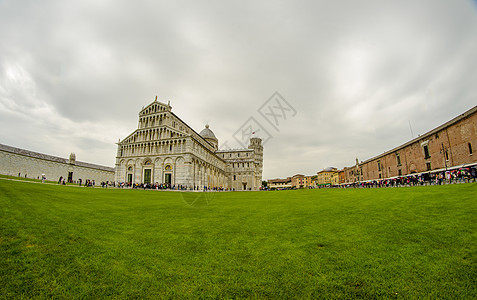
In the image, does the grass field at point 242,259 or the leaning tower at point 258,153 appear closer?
the grass field at point 242,259

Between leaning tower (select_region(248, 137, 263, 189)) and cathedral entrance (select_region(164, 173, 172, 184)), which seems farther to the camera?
leaning tower (select_region(248, 137, 263, 189))

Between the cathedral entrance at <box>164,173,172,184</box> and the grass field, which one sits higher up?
the cathedral entrance at <box>164,173,172,184</box>

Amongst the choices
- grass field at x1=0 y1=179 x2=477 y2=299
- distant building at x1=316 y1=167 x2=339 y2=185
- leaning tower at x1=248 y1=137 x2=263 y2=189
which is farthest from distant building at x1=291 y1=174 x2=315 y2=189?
grass field at x1=0 y1=179 x2=477 y2=299

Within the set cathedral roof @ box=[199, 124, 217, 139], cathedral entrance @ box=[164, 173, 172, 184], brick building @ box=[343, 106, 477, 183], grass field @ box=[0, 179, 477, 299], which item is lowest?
grass field @ box=[0, 179, 477, 299]

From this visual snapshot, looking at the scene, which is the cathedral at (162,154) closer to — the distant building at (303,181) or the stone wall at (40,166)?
the stone wall at (40,166)

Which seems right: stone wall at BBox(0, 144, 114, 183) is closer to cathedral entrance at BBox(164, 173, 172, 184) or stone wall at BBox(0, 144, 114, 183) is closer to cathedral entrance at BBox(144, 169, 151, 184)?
cathedral entrance at BBox(144, 169, 151, 184)

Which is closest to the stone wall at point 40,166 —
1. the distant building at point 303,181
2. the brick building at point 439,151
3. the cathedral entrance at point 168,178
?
the cathedral entrance at point 168,178

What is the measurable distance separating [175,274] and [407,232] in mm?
6225

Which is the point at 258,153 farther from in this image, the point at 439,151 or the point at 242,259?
the point at 242,259

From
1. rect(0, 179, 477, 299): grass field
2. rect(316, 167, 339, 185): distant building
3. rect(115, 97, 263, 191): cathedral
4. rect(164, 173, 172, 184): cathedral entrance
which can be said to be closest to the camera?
rect(0, 179, 477, 299): grass field

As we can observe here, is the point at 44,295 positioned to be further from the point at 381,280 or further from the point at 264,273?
the point at 381,280

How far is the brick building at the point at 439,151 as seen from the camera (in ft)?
83.9

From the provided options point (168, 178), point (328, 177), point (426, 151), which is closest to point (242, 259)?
point (168, 178)

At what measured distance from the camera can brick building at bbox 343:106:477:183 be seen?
25.6 meters
